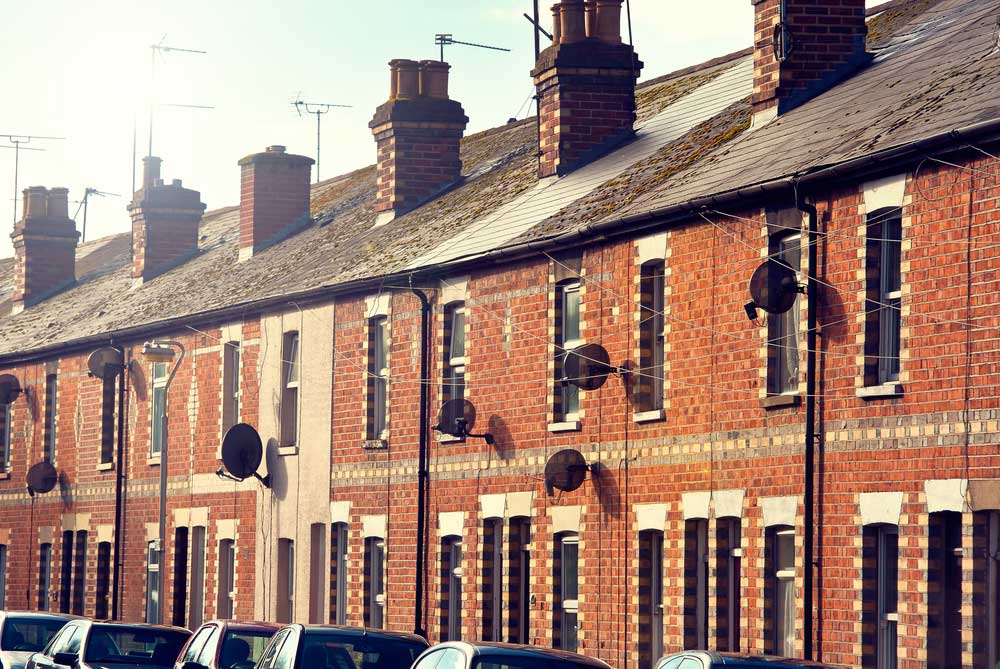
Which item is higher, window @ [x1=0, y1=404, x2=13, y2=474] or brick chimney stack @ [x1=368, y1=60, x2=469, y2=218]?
brick chimney stack @ [x1=368, y1=60, x2=469, y2=218]

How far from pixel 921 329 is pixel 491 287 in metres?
9.57

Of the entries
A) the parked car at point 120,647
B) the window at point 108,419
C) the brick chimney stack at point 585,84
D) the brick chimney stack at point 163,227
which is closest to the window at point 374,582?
the brick chimney stack at point 585,84

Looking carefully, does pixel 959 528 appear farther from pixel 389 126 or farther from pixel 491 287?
pixel 389 126

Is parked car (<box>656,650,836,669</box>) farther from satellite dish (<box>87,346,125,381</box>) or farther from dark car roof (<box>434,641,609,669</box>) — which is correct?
satellite dish (<box>87,346,125,381</box>)

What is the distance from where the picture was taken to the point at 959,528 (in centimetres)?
1933

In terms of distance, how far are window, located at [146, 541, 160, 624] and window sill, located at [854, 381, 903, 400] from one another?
21.1 meters

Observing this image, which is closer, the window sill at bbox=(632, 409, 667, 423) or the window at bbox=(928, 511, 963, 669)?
the window at bbox=(928, 511, 963, 669)

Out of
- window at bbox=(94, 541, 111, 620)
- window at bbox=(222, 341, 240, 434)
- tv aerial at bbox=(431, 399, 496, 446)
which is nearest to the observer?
tv aerial at bbox=(431, 399, 496, 446)

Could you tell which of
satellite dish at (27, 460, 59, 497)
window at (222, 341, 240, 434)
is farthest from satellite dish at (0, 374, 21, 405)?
window at (222, 341, 240, 434)

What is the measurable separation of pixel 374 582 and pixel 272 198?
12.7m

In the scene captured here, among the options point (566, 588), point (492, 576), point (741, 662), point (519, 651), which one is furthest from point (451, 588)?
point (741, 662)

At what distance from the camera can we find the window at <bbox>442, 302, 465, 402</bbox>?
29.3m

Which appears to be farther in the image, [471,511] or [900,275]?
[471,511]

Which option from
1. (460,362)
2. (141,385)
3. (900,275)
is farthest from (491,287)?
(141,385)
